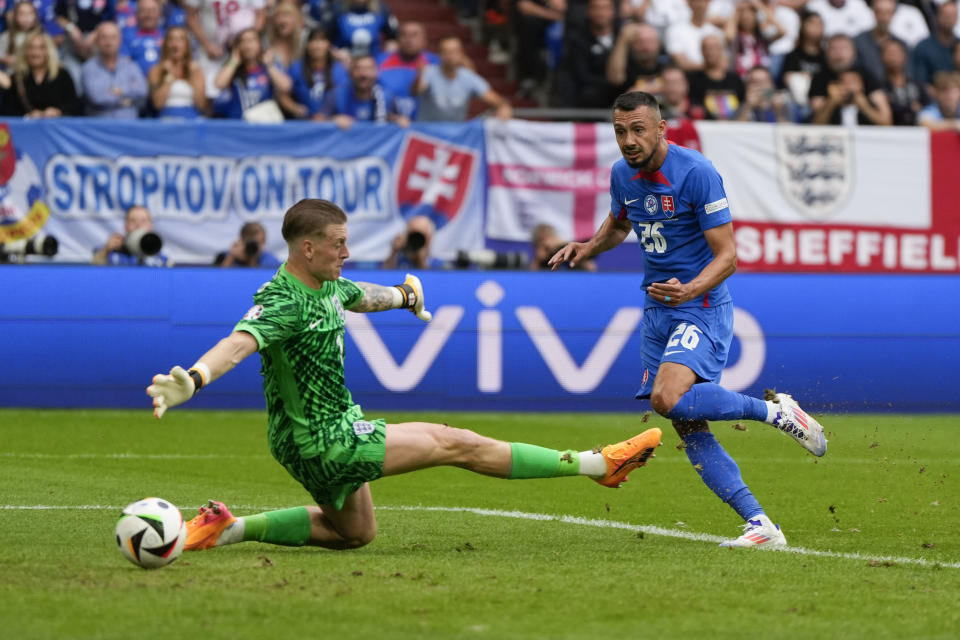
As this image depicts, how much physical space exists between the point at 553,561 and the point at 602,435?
5.48m

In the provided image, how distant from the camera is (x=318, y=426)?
6.36 metres

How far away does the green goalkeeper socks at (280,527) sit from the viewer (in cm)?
662

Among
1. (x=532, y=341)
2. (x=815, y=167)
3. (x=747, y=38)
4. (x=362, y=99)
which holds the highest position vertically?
(x=747, y=38)

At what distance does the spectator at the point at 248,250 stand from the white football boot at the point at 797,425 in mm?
7665

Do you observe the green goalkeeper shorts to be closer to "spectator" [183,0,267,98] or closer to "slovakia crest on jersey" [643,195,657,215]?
"slovakia crest on jersey" [643,195,657,215]

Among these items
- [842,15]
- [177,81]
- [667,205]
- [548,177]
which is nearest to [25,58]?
[177,81]

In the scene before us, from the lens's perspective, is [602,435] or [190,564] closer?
[190,564]

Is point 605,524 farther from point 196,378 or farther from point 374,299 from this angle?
point 196,378

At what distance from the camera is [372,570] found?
622 centimetres

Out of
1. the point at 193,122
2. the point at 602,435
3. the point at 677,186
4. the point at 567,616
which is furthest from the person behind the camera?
the point at 193,122

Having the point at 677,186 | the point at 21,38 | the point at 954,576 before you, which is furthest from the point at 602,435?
the point at 21,38

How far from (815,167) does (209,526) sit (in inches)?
475

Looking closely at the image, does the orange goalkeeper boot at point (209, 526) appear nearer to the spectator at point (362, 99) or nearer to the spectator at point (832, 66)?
the spectator at point (362, 99)

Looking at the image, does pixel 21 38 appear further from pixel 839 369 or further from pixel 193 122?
pixel 839 369
